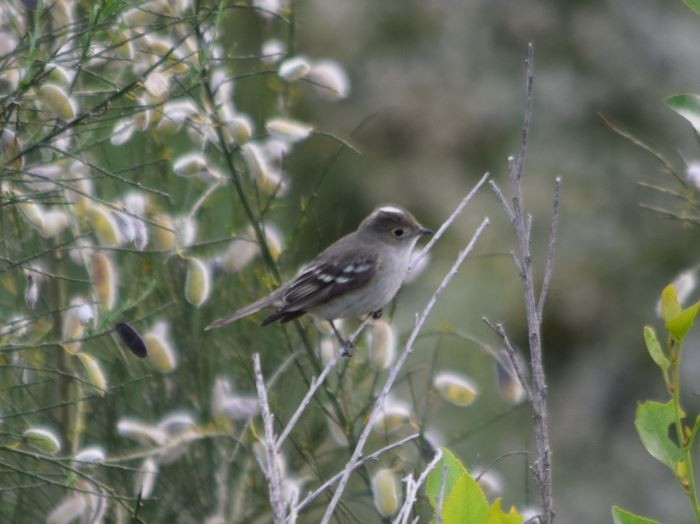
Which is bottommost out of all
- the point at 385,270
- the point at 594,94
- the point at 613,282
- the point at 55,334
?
the point at 613,282

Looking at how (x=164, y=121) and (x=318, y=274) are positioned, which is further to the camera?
(x=318, y=274)

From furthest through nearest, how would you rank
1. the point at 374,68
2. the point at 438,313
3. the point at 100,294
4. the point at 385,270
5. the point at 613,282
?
the point at 374,68 → the point at 613,282 → the point at 438,313 → the point at 385,270 → the point at 100,294

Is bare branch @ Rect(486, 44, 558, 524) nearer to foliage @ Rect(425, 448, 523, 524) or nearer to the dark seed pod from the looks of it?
foliage @ Rect(425, 448, 523, 524)

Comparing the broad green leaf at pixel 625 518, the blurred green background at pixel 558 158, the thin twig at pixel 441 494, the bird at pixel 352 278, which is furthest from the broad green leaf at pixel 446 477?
the blurred green background at pixel 558 158

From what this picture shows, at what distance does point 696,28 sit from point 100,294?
6.13 metres

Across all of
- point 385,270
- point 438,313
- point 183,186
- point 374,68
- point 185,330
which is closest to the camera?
point 185,330

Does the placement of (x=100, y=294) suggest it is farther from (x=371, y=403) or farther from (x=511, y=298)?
(x=511, y=298)

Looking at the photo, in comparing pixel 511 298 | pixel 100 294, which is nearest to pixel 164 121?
Result: pixel 100 294

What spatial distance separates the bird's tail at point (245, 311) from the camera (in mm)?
3242

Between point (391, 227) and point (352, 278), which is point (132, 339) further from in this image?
point (391, 227)

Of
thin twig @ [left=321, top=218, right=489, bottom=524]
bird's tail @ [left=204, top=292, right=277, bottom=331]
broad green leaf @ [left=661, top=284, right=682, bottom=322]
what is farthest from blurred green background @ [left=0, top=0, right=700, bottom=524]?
broad green leaf @ [left=661, top=284, right=682, bottom=322]

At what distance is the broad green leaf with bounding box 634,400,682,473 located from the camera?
5.60 feet

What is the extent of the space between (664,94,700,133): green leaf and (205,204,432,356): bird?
1316mm

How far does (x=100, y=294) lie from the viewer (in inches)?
108
